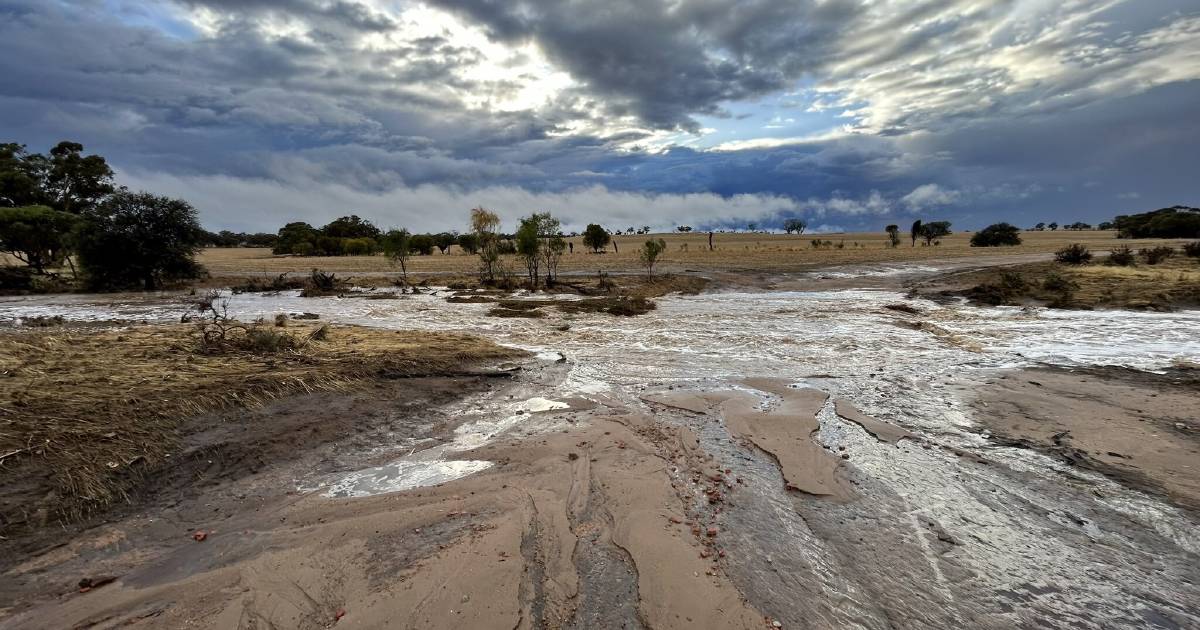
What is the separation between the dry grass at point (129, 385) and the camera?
479 cm

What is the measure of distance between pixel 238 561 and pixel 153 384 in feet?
15.5

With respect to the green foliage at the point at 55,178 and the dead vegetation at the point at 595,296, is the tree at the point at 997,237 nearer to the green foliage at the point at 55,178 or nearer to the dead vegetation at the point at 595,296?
the dead vegetation at the point at 595,296

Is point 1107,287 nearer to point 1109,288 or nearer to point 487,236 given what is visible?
point 1109,288

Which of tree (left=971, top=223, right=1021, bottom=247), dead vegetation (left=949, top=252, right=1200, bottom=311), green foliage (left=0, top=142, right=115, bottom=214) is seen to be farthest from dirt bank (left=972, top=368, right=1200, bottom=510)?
tree (left=971, top=223, right=1021, bottom=247)

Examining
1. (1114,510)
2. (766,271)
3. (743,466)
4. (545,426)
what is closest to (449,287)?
(766,271)

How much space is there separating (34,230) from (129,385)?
118ft

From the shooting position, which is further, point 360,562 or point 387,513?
point 387,513

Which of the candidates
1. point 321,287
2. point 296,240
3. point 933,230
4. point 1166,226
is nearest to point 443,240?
point 296,240

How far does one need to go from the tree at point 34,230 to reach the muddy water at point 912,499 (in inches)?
1383

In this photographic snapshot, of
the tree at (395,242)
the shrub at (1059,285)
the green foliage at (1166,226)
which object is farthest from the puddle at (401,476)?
the green foliage at (1166,226)

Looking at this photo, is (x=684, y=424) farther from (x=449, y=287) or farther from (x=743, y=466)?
(x=449, y=287)

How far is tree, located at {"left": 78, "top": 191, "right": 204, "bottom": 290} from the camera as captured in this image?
27.4m

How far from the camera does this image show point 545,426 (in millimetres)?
7012

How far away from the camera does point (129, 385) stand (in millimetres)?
6941
